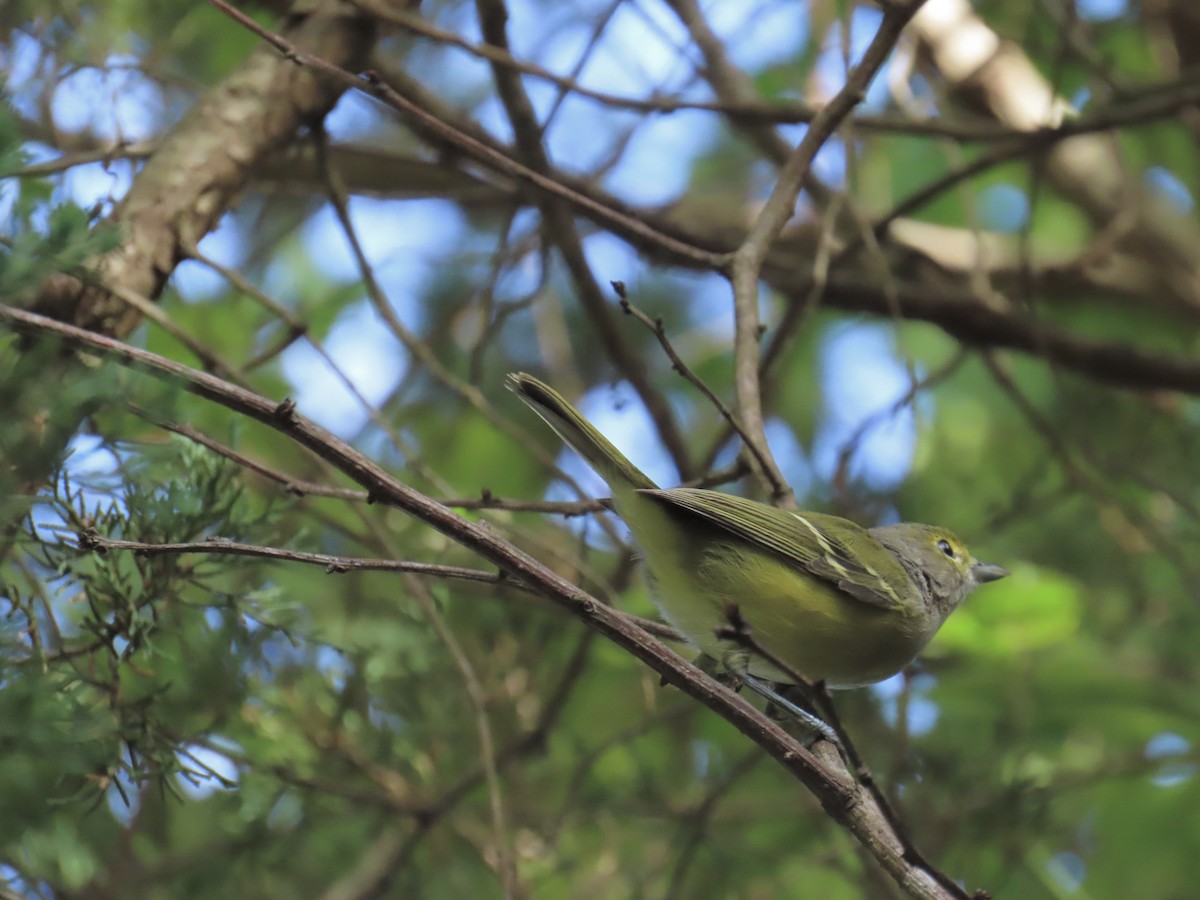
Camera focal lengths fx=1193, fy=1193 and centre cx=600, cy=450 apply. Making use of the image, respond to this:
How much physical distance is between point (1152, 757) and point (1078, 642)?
1.45 feet

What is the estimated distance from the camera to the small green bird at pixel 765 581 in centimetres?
304

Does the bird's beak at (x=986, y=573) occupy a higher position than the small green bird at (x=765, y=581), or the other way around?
the bird's beak at (x=986, y=573)

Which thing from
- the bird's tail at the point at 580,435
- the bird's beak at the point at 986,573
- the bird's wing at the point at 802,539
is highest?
the bird's beak at the point at 986,573

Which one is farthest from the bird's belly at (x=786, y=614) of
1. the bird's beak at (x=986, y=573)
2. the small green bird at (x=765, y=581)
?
the bird's beak at (x=986, y=573)

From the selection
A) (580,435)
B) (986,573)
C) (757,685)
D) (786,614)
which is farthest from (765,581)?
(986,573)

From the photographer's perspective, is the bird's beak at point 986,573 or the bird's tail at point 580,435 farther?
the bird's beak at point 986,573

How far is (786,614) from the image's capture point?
3.11m

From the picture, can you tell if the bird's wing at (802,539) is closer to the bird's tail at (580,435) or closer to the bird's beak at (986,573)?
the bird's tail at (580,435)

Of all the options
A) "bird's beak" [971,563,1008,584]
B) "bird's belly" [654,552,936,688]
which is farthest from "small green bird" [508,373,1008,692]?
"bird's beak" [971,563,1008,584]

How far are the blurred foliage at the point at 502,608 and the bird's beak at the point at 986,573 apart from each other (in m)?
0.07

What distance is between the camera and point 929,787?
402cm

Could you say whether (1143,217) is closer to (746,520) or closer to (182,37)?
(746,520)

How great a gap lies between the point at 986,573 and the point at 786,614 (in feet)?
3.83

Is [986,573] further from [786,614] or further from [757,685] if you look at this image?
[757,685]
